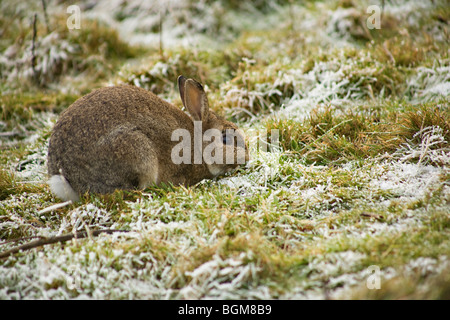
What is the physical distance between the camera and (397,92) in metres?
6.20

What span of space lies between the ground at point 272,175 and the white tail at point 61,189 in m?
0.17

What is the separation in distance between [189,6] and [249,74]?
14.0 feet

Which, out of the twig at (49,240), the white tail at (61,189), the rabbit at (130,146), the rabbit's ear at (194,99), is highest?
the rabbit's ear at (194,99)

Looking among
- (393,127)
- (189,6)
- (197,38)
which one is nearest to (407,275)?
(393,127)

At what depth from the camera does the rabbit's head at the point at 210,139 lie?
197 inches

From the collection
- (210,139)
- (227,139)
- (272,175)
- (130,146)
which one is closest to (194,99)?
(210,139)

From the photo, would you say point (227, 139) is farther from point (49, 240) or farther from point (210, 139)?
point (49, 240)

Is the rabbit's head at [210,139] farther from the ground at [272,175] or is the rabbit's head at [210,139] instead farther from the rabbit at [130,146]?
the ground at [272,175]

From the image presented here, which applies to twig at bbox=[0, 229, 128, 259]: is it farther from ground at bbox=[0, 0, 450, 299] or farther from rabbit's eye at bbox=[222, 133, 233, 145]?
rabbit's eye at bbox=[222, 133, 233, 145]

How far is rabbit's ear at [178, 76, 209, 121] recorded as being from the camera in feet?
16.1

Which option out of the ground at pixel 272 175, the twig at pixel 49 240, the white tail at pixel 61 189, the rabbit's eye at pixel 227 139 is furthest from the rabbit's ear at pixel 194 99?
the twig at pixel 49 240

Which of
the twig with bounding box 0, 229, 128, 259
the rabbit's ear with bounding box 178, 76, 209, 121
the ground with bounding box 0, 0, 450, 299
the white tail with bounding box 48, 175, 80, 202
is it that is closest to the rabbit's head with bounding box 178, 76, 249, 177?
the rabbit's ear with bounding box 178, 76, 209, 121

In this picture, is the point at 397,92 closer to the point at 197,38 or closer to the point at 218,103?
the point at 218,103

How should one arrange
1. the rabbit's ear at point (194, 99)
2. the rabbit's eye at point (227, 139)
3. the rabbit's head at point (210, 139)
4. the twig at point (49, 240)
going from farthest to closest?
1. the rabbit's eye at point (227, 139)
2. the rabbit's head at point (210, 139)
3. the rabbit's ear at point (194, 99)
4. the twig at point (49, 240)
